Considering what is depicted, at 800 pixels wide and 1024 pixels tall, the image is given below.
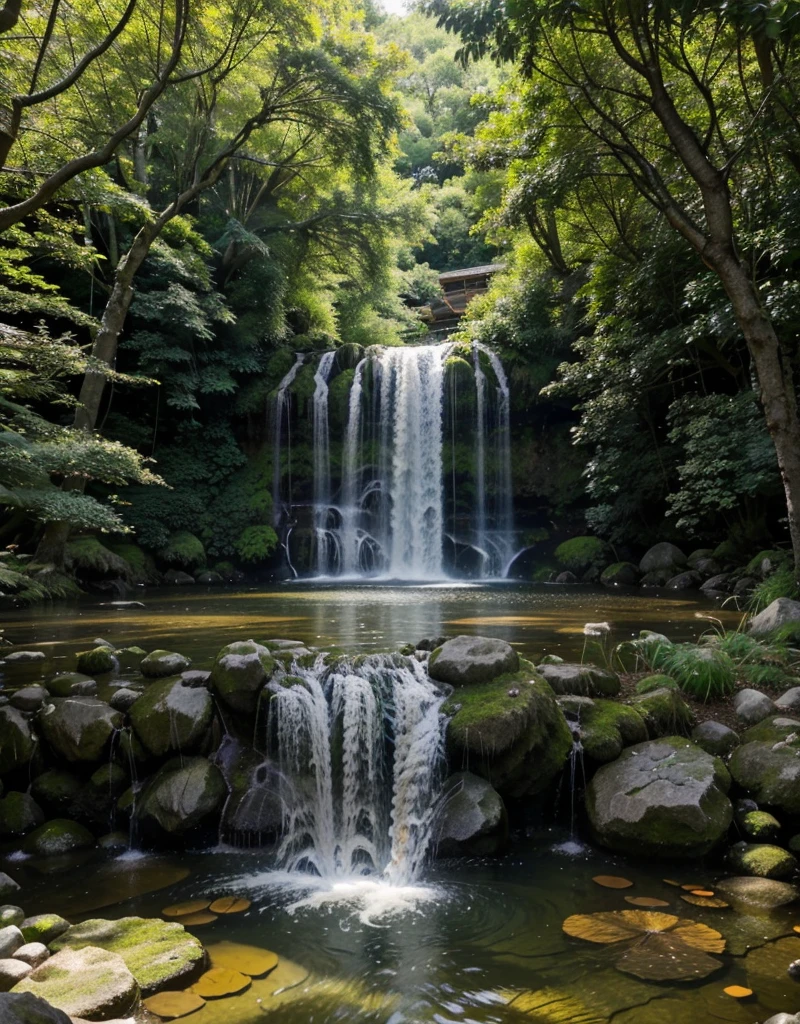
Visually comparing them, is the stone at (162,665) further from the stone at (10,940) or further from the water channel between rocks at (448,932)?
the stone at (10,940)

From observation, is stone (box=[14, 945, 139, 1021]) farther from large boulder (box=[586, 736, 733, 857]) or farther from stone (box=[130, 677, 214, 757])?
large boulder (box=[586, 736, 733, 857])

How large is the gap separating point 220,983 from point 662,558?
13.5 m

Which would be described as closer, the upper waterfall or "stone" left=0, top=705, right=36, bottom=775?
"stone" left=0, top=705, right=36, bottom=775

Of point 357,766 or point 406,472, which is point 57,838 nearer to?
point 357,766

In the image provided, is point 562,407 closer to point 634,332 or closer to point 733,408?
point 634,332

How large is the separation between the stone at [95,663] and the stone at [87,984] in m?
3.22

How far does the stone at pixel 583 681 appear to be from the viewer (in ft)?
16.8

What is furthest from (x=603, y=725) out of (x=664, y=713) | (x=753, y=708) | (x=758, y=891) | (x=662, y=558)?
(x=662, y=558)

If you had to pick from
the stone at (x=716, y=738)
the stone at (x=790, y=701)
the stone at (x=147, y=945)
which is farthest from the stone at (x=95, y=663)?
the stone at (x=790, y=701)

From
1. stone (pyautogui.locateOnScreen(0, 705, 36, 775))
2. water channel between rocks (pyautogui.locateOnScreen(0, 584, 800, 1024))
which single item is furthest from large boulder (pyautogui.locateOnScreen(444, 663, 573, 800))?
stone (pyautogui.locateOnScreen(0, 705, 36, 775))

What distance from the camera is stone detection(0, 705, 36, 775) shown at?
473cm

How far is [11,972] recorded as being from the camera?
2.72 meters

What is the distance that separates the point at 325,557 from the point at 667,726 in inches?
572

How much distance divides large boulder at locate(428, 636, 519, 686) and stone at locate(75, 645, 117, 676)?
2762 mm
